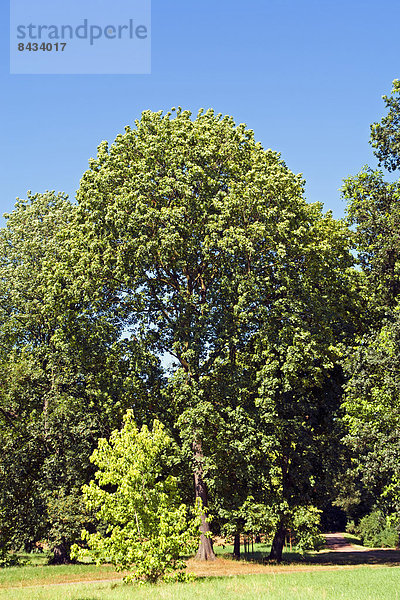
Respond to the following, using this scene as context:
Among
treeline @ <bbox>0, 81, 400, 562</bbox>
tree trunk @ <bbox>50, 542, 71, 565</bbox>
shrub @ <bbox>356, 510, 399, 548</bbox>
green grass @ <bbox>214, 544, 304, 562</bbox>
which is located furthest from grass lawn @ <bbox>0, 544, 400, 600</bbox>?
shrub @ <bbox>356, 510, 399, 548</bbox>

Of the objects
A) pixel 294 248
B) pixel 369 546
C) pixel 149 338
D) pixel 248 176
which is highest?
→ pixel 248 176

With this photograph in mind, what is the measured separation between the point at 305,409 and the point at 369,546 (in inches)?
1419

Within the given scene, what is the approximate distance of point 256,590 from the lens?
14250 millimetres

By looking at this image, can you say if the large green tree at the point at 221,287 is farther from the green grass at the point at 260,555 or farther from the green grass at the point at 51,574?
the green grass at the point at 51,574

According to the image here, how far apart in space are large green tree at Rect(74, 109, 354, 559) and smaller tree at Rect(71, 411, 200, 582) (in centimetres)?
657

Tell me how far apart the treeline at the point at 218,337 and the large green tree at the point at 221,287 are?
107 millimetres

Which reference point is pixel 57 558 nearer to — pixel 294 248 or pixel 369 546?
pixel 294 248

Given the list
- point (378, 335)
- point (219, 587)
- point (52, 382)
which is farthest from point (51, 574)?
point (378, 335)

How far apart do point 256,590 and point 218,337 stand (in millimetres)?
11852

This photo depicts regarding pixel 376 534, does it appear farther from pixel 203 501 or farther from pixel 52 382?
pixel 52 382

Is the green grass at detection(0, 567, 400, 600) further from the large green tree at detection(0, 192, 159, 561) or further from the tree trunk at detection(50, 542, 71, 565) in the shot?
the tree trunk at detection(50, 542, 71, 565)

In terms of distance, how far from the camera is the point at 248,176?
82.2 ft

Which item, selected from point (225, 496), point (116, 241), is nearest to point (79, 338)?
point (116, 241)

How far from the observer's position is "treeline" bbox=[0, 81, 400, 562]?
23.3m
